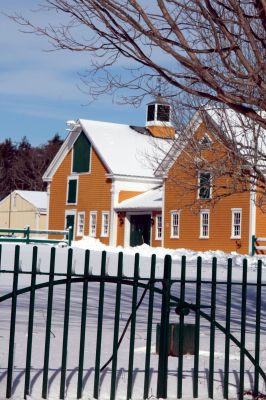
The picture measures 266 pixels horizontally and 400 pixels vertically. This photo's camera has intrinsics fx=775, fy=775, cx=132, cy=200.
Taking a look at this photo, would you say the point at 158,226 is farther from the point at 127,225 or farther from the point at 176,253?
the point at 176,253

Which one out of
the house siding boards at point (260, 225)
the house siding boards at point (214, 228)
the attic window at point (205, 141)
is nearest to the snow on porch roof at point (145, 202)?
the house siding boards at point (214, 228)

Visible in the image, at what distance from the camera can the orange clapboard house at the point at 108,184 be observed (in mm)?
45312

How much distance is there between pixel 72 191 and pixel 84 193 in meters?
1.39

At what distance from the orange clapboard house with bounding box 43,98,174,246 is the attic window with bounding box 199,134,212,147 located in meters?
24.1

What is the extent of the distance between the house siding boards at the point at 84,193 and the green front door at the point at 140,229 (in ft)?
6.08

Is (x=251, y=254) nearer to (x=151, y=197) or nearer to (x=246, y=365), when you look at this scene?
(x=151, y=197)

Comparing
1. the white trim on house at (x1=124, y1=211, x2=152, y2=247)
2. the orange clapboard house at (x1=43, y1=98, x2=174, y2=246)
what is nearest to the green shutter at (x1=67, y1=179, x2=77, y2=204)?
the orange clapboard house at (x1=43, y1=98, x2=174, y2=246)

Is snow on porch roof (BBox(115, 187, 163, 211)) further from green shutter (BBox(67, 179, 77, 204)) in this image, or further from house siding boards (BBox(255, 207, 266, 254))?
house siding boards (BBox(255, 207, 266, 254))

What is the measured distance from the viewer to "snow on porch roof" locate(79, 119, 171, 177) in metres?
47.1

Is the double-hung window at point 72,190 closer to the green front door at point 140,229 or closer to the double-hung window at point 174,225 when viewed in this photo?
the green front door at point 140,229

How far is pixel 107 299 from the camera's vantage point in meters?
15.8

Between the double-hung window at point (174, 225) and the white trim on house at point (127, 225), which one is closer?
the double-hung window at point (174, 225)

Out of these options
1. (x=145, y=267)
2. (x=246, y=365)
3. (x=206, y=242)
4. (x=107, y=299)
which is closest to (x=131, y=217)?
(x=206, y=242)

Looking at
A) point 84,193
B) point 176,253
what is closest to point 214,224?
point 176,253
